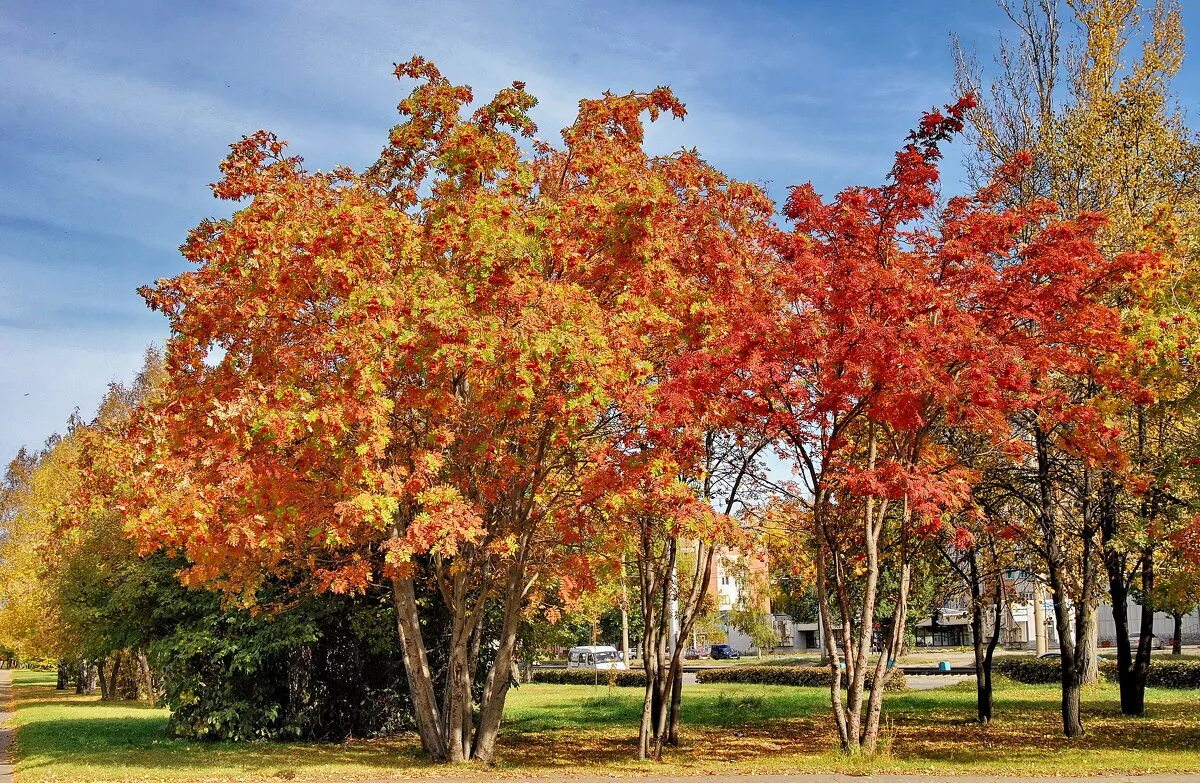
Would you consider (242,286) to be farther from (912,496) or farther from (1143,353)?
(1143,353)

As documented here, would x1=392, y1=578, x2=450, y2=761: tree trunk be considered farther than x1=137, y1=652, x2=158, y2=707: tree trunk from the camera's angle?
No

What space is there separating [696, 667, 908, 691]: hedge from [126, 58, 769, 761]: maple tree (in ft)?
61.8

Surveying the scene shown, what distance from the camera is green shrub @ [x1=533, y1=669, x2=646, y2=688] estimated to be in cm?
3788

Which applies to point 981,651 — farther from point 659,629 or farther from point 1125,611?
point 659,629

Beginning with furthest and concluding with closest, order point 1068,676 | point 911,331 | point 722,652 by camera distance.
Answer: point 722,652 < point 1068,676 < point 911,331

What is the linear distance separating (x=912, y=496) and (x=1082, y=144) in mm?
11354

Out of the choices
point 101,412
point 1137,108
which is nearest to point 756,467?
point 1137,108

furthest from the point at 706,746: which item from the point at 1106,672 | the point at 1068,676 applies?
the point at 1106,672

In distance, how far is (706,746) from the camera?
54.4ft

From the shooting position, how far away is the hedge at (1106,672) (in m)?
26.2

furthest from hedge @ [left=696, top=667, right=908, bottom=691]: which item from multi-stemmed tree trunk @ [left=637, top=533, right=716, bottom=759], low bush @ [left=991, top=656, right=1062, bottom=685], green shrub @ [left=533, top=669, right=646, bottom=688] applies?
multi-stemmed tree trunk @ [left=637, top=533, right=716, bottom=759]

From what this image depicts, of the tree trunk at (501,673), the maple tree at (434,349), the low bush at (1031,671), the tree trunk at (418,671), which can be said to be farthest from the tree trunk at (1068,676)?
the low bush at (1031,671)

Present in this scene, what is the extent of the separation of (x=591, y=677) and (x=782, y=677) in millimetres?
9614

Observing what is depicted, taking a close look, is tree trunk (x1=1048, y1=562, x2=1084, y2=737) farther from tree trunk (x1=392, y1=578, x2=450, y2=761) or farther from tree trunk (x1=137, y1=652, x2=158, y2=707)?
tree trunk (x1=137, y1=652, x2=158, y2=707)
